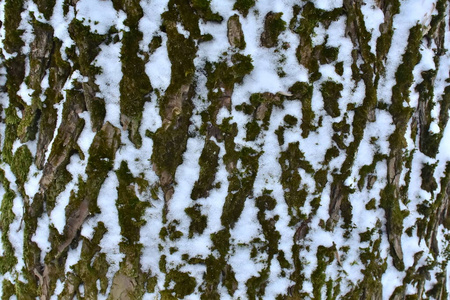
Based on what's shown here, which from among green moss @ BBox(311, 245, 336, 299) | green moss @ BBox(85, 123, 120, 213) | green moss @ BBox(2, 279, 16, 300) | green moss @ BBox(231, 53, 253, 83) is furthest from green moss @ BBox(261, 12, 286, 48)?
green moss @ BBox(2, 279, 16, 300)

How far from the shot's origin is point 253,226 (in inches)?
70.3

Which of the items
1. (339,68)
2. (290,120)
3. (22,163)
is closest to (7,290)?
(22,163)

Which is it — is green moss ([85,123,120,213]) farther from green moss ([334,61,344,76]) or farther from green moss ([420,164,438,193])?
green moss ([420,164,438,193])

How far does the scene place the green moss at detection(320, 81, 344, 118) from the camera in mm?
1728

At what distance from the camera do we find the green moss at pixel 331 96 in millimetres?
1728

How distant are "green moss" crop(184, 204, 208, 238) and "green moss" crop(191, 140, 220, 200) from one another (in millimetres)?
60

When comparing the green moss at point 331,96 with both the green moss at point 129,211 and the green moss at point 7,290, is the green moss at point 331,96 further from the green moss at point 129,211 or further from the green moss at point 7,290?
the green moss at point 7,290

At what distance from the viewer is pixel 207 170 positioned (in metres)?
1.71

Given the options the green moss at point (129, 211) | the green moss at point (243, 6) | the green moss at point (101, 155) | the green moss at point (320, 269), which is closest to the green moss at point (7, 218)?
the green moss at point (101, 155)

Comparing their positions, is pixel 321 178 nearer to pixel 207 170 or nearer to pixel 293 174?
pixel 293 174

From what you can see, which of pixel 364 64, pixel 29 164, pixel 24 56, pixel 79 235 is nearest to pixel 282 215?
pixel 364 64

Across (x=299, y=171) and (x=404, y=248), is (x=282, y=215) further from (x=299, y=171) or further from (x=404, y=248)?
(x=404, y=248)

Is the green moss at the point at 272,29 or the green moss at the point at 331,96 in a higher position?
the green moss at the point at 272,29

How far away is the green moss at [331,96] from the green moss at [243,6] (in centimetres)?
55
